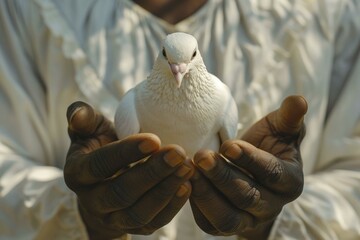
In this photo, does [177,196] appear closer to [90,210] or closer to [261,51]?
[90,210]

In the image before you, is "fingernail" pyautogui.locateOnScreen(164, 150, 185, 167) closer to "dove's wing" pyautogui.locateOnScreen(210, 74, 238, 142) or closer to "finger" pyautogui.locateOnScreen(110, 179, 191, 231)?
"finger" pyautogui.locateOnScreen(110, 179, 191, 231)

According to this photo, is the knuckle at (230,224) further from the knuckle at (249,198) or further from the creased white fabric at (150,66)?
the creased white fabric at (150,66)

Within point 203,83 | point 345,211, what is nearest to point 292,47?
point 345,211

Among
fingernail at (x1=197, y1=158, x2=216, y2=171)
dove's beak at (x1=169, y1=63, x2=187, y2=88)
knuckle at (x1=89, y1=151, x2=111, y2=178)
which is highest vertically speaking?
dove's beak at (x1=169, y1=63, x2=187, y2=88)

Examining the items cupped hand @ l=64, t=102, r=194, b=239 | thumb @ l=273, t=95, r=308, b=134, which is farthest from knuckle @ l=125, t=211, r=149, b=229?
thumb @ l=273, t=95, r=308, b=134

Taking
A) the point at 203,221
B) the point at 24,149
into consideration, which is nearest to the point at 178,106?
the point at 203,221

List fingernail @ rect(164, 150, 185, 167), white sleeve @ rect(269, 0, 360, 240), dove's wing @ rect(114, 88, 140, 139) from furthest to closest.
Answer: white sleeve @ rect(269, 0, 360, 240) < dove's wing @ rect(114, 88, 140, 139) < fingernail @ rect(164, 150, 185, 167)

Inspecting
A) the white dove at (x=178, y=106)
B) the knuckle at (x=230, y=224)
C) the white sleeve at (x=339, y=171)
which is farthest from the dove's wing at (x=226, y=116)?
the white sleeve at (x=339, y=171)
